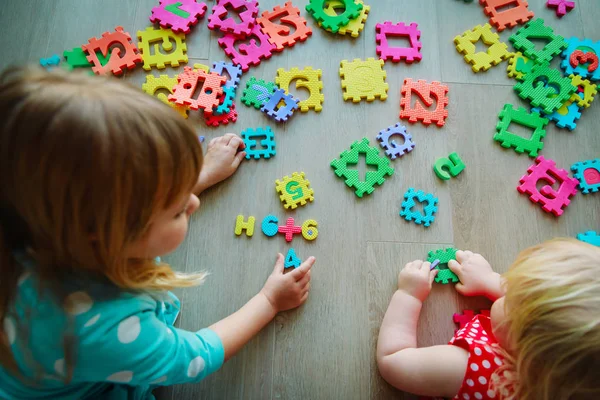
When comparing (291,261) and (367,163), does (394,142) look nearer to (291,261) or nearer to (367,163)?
(367,163)

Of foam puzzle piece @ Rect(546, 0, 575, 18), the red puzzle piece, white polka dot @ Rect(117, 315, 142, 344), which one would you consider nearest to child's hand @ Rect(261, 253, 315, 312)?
white polka dot @ Rect(117, 315, 142, 344)

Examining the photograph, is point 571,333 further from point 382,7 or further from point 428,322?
point 382,7

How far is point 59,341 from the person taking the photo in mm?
615

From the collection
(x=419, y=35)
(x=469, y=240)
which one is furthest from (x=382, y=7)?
(x=469, y=240)

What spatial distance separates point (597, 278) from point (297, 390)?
2.07 ft

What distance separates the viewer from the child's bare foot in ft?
3.64

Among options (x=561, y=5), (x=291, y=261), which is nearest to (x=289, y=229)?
(x=291, y=261)

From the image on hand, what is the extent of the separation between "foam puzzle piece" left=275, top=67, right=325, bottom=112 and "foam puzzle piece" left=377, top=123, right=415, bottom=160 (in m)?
0.19

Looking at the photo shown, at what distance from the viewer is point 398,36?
50.7 inches

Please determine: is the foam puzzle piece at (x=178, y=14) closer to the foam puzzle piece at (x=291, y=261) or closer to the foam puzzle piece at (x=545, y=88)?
the foam puzzle piece at (x=291, y=261)

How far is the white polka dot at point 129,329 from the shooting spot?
63 cm

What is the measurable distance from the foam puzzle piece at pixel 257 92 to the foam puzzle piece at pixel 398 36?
1.08 ft

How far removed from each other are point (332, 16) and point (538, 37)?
0.60 m

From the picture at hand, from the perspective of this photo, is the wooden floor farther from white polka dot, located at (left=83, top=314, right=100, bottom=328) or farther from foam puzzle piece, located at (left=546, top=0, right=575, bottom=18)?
white polka dot, located at (left=83, top=314, right=100, bottom=328)
